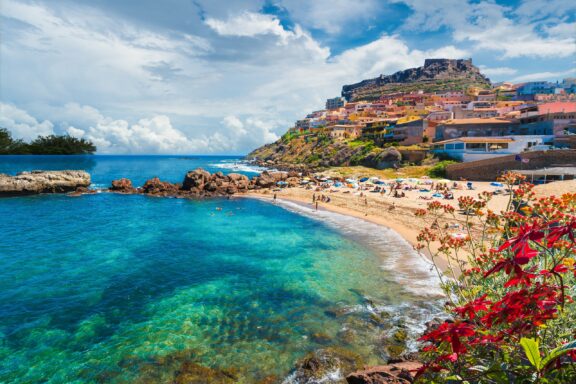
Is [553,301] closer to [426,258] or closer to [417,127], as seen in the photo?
[426,258]

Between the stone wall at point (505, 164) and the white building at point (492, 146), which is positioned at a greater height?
the white building at point (492, 146)

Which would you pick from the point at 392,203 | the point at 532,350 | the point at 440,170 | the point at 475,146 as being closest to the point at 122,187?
the point at 392,203

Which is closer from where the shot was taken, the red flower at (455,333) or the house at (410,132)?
the red flower at (455,333)

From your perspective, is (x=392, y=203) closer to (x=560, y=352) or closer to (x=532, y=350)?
(x=532, y=350)

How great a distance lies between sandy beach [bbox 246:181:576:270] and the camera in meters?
29.0

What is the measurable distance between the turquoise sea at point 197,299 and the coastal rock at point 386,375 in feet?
4.56

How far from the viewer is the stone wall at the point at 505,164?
4550 cm

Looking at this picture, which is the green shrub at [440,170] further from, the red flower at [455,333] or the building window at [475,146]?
the red flower at [455,333]

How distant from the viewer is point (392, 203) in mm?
38469

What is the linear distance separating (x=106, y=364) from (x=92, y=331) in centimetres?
278

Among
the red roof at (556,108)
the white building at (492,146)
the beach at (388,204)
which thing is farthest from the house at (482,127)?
the beach at (388,204)

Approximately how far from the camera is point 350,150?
298 feet

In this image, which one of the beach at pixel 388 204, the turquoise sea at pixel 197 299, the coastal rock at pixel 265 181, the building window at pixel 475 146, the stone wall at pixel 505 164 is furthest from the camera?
the coastal rock at pixel 265 181

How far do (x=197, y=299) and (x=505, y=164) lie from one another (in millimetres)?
52189
